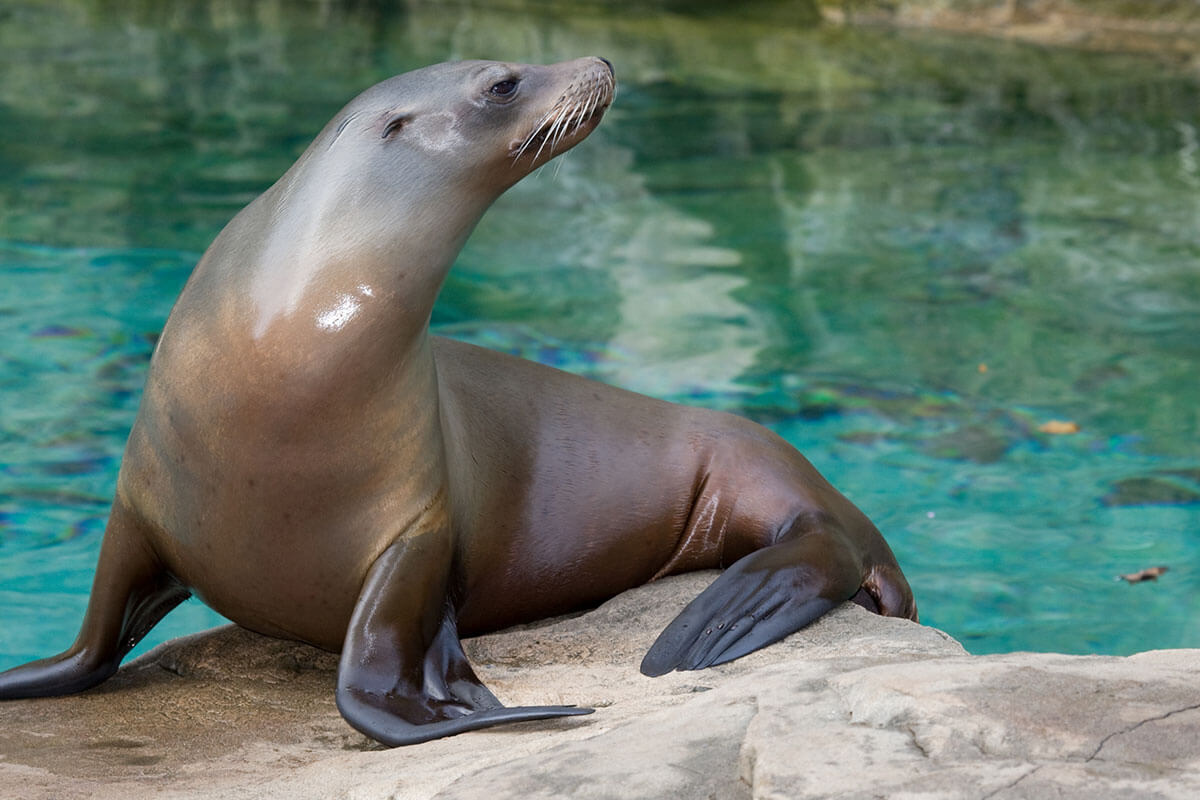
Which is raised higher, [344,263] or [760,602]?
[344,263]

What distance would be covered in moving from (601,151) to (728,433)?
6.31 m

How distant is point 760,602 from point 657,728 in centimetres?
117

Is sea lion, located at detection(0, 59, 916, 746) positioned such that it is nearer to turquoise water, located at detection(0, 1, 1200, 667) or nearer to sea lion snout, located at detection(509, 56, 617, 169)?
sea lion snout, located at detection(509, 56, 617, 169)

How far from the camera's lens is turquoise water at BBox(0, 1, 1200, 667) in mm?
5336

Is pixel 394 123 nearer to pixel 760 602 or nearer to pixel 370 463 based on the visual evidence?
pixel 370 463

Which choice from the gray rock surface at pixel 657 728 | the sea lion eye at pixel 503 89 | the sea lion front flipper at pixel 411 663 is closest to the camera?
the gray rock surface at pixel 657 728

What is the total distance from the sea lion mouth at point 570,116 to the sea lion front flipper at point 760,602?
1.03 meters

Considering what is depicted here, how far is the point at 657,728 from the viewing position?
210 centimetres

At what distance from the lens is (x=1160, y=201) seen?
899 cm

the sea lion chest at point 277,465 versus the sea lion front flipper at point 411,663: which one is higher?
the sea lion chest at point 277,465

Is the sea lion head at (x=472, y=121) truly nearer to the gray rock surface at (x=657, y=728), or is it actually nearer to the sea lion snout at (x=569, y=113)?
the sea lion snout at (x=569, y=113)

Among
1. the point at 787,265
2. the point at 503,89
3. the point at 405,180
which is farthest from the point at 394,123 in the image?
the point at 787,265

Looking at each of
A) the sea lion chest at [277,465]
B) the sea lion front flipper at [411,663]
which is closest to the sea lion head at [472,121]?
the sea lion chest at [277,465]

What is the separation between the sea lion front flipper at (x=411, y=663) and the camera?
8.49 feet
